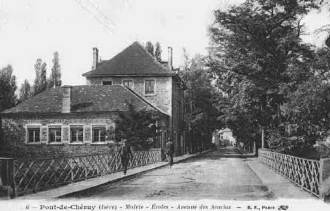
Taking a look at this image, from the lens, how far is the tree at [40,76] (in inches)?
2394

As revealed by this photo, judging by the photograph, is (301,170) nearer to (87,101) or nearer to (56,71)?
(87,101)

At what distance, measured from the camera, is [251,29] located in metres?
31.4

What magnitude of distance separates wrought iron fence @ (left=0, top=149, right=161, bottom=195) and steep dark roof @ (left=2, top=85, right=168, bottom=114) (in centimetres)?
751

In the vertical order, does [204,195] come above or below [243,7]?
below

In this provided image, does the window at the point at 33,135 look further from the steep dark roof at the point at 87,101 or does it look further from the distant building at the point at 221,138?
the distant building at the point at 221,138

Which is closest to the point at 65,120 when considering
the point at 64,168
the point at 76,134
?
the point at 76,134

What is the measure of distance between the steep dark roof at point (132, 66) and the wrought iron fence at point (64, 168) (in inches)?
523

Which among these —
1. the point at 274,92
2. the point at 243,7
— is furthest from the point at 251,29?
the point at 274,92

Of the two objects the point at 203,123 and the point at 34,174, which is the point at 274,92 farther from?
the point at 203,123

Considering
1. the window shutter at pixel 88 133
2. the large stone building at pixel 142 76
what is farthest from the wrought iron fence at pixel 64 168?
the large stone building at pixel 142 76

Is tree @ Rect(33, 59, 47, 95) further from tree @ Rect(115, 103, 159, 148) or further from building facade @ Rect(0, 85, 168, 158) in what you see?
tree @ Rect(115, 103, 159, 148)

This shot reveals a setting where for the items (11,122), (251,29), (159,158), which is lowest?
(159,158)

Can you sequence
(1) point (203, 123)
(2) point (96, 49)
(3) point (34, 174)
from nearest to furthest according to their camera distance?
(3) point (34, 174) → (2) point (96, 49) → (1) point (203, 123)

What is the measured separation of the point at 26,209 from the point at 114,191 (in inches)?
172
